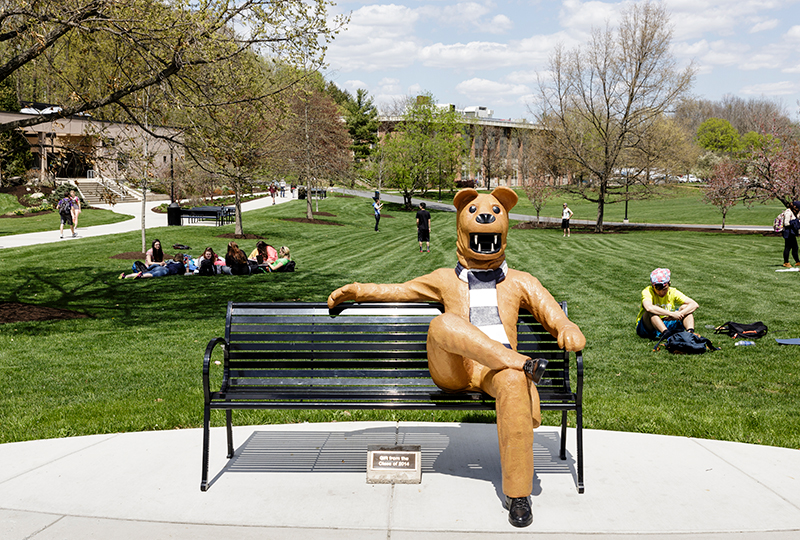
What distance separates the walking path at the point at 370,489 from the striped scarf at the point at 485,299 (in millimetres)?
1034

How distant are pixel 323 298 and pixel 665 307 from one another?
6276 millimetres

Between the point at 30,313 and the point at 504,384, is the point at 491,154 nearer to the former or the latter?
the point at 30,313

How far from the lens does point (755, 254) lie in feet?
68.1

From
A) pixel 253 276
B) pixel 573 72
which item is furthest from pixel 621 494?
pixel 573 72

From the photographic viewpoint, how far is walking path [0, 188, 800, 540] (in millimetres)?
3543

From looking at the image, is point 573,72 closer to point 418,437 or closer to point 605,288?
point 605,288

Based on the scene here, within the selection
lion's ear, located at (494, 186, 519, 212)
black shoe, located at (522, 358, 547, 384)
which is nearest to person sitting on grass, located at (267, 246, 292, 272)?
lion's ear, located at (494, 186, 519, 212)

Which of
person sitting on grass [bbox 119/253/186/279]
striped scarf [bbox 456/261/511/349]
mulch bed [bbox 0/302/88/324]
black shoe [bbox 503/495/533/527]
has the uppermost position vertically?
striped scarf [bbox 456/261/511/349]

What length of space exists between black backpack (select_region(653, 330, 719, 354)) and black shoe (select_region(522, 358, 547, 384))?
5.29m

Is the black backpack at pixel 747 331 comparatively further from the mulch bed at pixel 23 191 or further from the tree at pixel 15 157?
the tree at pixel 15 157

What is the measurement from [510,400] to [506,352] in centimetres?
28

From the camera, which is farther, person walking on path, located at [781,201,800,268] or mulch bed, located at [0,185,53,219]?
mulch bed, located at [0,185,53,219]

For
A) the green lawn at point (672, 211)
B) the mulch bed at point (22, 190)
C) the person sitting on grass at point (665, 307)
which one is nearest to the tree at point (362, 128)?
the green lawn at point (672, 211)

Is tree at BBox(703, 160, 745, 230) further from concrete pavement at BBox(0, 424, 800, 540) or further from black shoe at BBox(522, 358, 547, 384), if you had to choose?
black shoe at BBox(522, 358, 547, 384)
